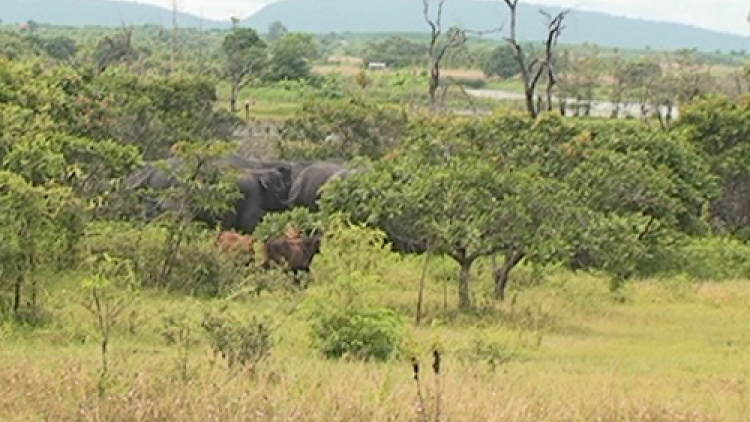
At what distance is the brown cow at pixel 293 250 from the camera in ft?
78.0

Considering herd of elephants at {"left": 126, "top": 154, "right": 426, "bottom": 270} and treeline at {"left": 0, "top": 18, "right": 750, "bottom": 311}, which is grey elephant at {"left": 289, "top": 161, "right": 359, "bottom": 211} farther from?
treeline at {"left": 0, "top": 18, "right": 750, "bottom": 311}

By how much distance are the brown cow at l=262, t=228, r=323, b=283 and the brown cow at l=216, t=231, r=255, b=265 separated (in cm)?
36

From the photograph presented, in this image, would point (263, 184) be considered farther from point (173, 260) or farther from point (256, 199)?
point (173, 260)

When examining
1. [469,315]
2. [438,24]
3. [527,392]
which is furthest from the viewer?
[438,24]

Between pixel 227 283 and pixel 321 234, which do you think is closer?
pixel 227 283

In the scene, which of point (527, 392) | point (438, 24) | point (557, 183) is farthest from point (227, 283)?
point (438, 24)

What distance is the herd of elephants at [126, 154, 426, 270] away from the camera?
30453mm

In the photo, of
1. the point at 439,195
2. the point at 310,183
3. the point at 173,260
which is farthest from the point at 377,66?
the point at 439,195

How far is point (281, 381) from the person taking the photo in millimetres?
9141

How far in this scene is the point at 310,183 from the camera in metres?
32.9

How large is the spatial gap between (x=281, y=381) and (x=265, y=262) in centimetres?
1477

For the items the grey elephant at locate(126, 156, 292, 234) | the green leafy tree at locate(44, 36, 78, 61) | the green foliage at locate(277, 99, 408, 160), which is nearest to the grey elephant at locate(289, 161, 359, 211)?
the grey elephant at locate(126, 156, 292, 234)

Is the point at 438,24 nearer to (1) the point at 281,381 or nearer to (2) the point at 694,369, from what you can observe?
(2) the point at 694,369

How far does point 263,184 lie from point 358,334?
1756cm
